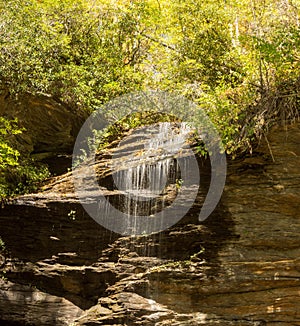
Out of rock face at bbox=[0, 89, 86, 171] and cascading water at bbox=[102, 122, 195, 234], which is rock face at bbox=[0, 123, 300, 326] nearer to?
cascading water at bbox=[102, 122, 195, 234]

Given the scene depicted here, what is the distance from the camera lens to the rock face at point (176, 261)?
23.0 feet

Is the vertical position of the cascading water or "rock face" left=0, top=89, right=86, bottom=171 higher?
"rock face" left=0, top=89, right=86, bottom=171

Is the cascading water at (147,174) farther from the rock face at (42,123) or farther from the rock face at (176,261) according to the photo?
the rock face at (42,123)

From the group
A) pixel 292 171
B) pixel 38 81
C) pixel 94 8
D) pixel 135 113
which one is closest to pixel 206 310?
pixel 292 171

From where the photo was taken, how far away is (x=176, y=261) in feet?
25.2

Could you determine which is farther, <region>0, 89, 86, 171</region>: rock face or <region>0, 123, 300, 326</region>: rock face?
<region>0, 89, 86, 171</region>: rock face

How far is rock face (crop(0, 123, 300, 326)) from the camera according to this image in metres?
7.01

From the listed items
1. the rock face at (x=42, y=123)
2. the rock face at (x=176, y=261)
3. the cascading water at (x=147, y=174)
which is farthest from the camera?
the rock face at (x=42, y=123)

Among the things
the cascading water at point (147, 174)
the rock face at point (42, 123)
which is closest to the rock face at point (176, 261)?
the cascading water at point (147, 174)

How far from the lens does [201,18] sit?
10773 mm

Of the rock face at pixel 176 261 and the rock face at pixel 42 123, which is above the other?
the rock face at pixel 42 123

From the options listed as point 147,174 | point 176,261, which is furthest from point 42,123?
point 176,261

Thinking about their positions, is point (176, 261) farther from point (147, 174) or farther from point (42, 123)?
point (42, 123)

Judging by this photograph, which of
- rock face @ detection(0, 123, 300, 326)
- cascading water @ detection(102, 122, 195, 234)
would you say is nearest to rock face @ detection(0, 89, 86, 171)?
rock face @ detection(0, 123, 300, 326)
